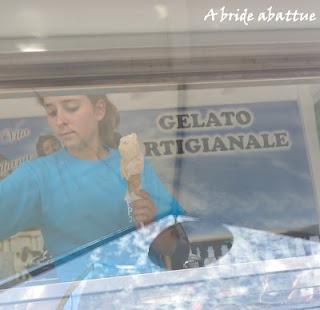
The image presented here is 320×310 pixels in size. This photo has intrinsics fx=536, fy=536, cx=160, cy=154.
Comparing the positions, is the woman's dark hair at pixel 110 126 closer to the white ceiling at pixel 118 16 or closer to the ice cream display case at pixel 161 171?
Answer: the ice cream display case at pixel 161 171

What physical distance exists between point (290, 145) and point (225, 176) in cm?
31

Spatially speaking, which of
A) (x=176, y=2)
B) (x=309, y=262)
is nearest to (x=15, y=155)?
→ (x=176, y=2)

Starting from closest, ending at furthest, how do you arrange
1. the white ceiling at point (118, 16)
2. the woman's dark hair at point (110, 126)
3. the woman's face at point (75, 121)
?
the white ceiling at point (118, 16) → the woman's face at point (75, 121) → the woman's dark hair at point (110, 126)

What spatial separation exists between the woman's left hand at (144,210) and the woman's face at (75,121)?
0.28 metres

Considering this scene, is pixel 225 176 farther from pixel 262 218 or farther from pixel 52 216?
pixel 52 216

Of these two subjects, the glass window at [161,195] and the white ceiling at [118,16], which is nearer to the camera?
the white ceiling at [118,16]

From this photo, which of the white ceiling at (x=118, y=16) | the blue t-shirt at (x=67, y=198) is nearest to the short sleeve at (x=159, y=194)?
the blue t-shirt at (x=67, y=198)

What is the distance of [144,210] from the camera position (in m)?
2.01

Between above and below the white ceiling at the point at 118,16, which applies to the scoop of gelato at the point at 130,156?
below

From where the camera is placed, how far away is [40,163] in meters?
1.93

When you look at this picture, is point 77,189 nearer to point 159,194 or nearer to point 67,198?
point 67,198

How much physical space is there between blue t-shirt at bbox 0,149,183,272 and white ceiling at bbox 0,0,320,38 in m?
0.49

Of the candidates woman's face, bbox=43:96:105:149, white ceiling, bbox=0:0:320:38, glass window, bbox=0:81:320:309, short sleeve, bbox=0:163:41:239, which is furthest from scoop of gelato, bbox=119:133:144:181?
white ceiling, bbox=0:0:320:38

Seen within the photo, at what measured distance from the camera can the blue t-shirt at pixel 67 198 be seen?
193 cm
